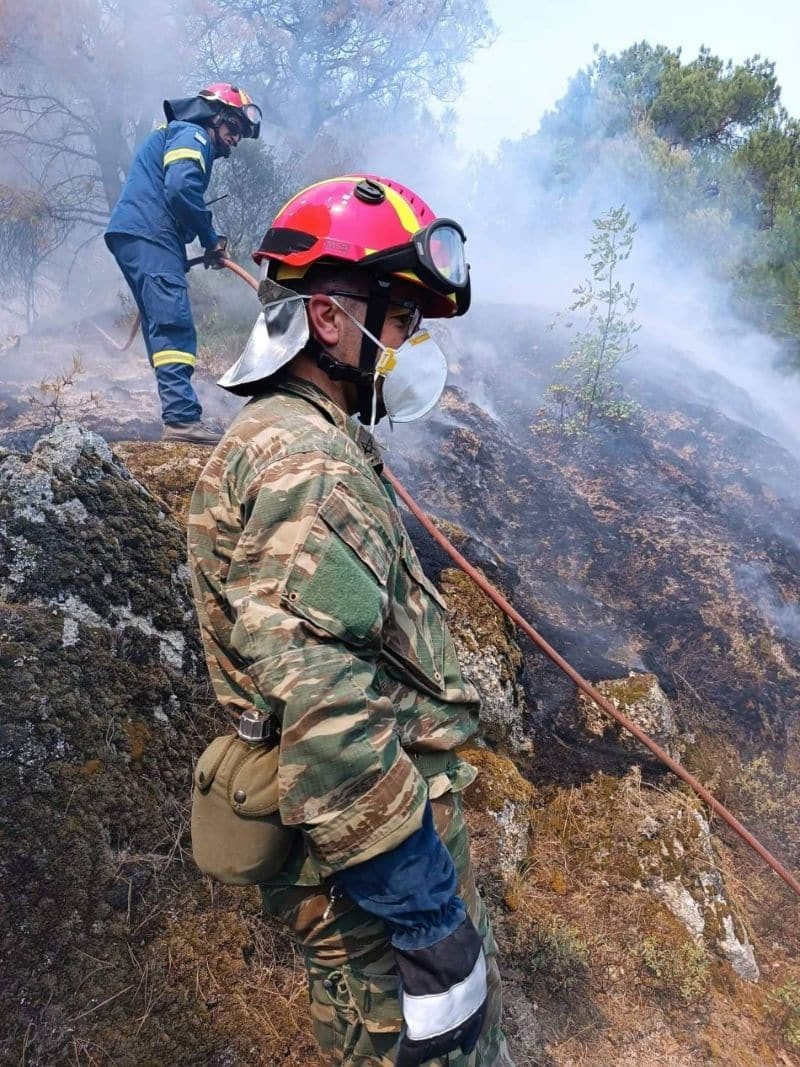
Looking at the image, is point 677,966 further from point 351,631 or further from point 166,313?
point 166,313

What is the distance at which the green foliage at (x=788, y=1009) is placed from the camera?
2.69 metres

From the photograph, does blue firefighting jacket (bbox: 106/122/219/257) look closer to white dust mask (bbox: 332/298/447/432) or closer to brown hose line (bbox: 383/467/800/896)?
brown hose line (bbox: 383/467/800/896)

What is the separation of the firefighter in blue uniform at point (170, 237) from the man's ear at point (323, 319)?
2827 millimetres

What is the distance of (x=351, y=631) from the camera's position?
1116 millimetres

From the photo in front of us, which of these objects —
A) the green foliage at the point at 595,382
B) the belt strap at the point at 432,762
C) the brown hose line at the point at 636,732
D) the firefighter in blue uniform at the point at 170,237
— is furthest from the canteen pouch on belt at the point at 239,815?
the green foliage at the point at 595,382

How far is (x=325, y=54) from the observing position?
40.2 ft

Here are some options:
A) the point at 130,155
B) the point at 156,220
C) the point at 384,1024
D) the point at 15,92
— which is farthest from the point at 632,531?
the point at 15,92

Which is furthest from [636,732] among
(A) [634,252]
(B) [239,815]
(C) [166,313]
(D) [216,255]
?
(A) [634,252]

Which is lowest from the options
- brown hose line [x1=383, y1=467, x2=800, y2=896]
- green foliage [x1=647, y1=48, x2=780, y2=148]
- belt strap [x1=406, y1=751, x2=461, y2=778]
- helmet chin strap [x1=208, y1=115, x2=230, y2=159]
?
brown hose line [x1=383, y1=467, x2=800, y2=896]

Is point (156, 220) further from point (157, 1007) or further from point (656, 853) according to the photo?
point (656, 853)

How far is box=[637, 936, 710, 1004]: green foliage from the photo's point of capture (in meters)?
2.64

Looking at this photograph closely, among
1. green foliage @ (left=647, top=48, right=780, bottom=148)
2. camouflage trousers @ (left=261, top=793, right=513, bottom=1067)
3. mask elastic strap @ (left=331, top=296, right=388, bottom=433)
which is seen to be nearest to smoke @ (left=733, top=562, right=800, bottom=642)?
camouflage trousers @ (left=261, top=793, right=513, bottom=1067)

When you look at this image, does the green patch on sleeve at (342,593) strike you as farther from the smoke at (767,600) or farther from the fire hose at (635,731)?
the smoke at (767,600)

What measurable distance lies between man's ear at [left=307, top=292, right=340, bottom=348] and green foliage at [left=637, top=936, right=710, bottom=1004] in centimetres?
278
